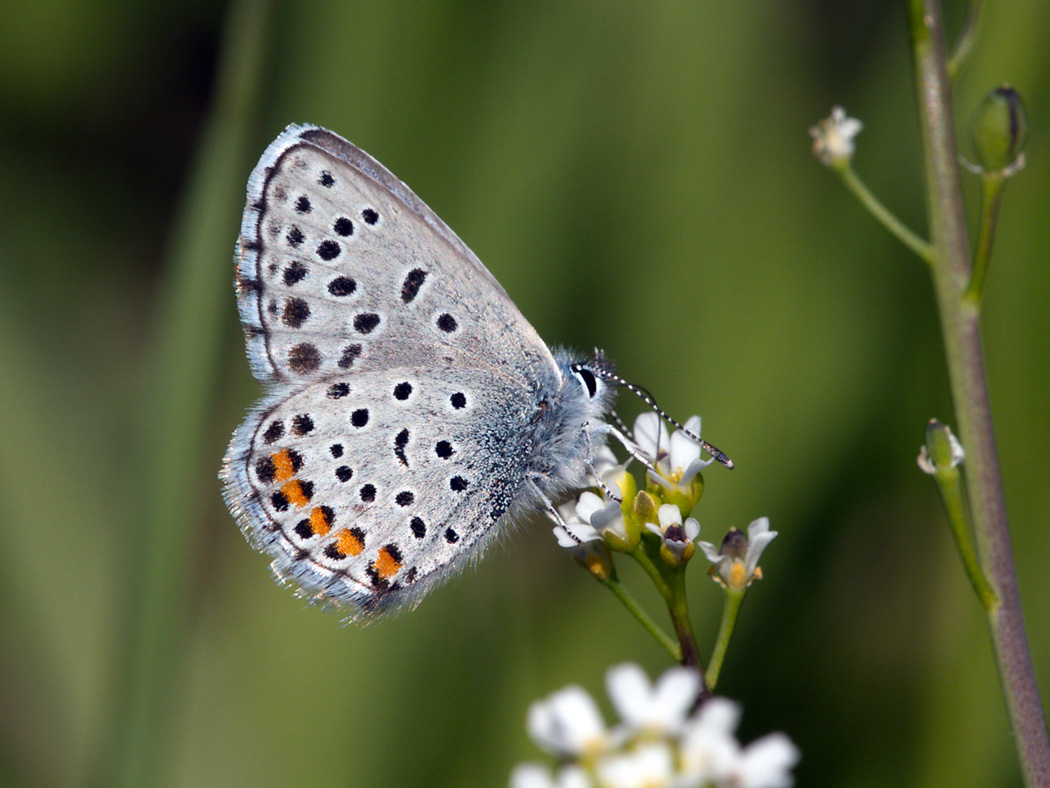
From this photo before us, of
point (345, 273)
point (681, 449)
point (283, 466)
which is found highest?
point (345, 273)

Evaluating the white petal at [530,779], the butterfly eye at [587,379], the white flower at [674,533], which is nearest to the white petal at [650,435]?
the butterfly eye at [587,379]

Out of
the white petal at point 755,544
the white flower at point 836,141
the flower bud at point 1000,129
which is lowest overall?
the white petal at point 755,544

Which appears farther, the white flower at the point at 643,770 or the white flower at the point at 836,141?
the white flower at the point at 836,141

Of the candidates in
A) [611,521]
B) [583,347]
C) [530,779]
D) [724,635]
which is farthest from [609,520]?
[583,347]

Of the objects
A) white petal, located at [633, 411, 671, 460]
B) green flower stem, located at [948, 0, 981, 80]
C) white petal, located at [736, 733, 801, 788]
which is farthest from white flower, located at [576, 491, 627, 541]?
green flower stem, located at [948, 0, 981, 80]

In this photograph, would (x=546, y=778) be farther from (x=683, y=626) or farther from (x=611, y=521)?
(x=611, y=521)

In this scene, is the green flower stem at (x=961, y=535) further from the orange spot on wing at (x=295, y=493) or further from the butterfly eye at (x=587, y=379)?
the orange spot on wing at (x=295, y=493)

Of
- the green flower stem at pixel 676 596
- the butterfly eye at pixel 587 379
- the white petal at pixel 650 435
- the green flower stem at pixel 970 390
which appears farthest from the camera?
the butterfly eye at pixel 587 379

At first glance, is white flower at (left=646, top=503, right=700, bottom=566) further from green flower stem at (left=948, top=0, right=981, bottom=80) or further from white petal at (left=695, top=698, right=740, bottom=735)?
green flower stem at (left=948, top=0, right=981, bottom=80)
